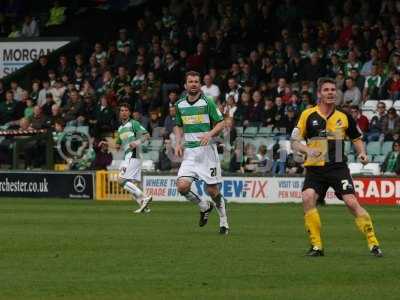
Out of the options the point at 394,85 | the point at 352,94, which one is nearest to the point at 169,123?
the point at 352,94

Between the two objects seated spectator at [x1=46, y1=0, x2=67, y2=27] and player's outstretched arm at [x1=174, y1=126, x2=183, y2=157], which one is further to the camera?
seated spectator at [x1=46, y1=0, x2=67, y2=27]

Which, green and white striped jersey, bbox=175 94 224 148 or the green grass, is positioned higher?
green and white striped jersey, bbox=175 94 224 148

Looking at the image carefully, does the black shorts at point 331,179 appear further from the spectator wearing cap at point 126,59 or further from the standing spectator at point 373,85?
the spectator wearing cap at point 126,59

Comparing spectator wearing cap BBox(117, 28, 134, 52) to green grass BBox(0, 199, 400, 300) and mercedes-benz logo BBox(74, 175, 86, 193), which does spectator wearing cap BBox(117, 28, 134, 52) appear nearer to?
mercedes-benz logo BBox(74, 175, 86, 193)

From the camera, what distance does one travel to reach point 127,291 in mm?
11359

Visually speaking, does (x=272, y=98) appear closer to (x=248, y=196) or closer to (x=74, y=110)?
(x=248, y=196)

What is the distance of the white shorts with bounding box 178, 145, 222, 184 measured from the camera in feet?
61.4

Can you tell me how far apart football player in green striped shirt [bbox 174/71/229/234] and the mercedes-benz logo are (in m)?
13.4

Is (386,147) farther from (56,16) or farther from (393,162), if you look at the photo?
(56,16)

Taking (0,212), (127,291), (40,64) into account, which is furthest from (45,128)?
(127,291)

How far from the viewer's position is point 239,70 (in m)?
34.2

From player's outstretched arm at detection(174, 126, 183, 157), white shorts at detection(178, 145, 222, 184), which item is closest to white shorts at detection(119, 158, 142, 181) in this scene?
player's outstretched arm at detection(174, 126, 183, 157)

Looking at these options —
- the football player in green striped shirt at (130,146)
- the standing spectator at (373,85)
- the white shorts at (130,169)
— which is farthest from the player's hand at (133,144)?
the standing spectator at (373,85)

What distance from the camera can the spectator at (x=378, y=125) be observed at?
98.8ft
